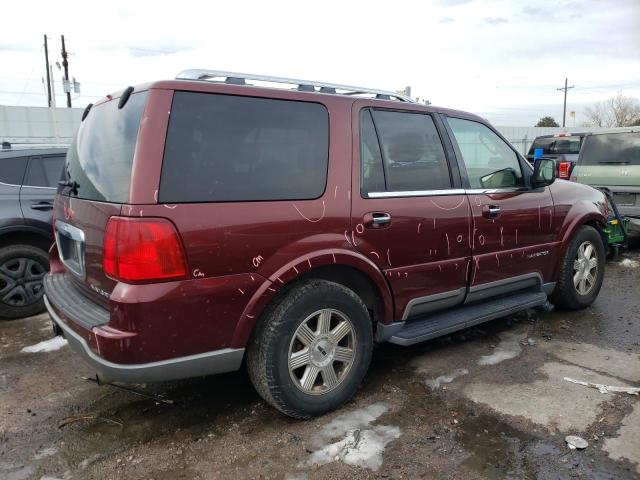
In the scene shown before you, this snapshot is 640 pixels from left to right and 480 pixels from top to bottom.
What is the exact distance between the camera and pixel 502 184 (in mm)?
4113

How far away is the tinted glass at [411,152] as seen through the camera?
3.41m

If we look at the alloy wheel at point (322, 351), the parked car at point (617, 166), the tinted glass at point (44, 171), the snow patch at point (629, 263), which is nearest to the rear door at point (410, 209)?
the alloy wheel at point (322, 351)

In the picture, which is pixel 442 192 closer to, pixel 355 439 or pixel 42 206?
pixel 355 439

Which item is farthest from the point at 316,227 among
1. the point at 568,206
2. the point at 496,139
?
the point at 568,206

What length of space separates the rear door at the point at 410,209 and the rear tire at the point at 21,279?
3.59 metres

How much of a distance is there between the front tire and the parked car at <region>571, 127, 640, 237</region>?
240 inches

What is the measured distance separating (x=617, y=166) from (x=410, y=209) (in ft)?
20.0

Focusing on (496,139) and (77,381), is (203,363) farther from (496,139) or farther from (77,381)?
(496,139)

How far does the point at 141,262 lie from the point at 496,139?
309 centimetres

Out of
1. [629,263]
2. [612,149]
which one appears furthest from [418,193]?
[612,149]

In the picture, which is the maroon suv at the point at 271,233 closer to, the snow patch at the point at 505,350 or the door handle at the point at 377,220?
the door handle at the point at 377,220

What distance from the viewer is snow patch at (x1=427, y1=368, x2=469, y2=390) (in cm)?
356

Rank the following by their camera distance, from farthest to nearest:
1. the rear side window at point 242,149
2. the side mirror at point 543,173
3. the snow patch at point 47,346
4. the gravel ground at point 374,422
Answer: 1. the snow patch at point 47,346
2. the side mirror at point 543,173
3. the gravel ground at point 374,422
4. the rear side window at point 242,149

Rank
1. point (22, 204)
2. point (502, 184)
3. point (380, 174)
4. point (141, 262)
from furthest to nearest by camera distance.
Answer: point (22, 204) → point (502, 184) → point (380, 174) → point (141, 262)
